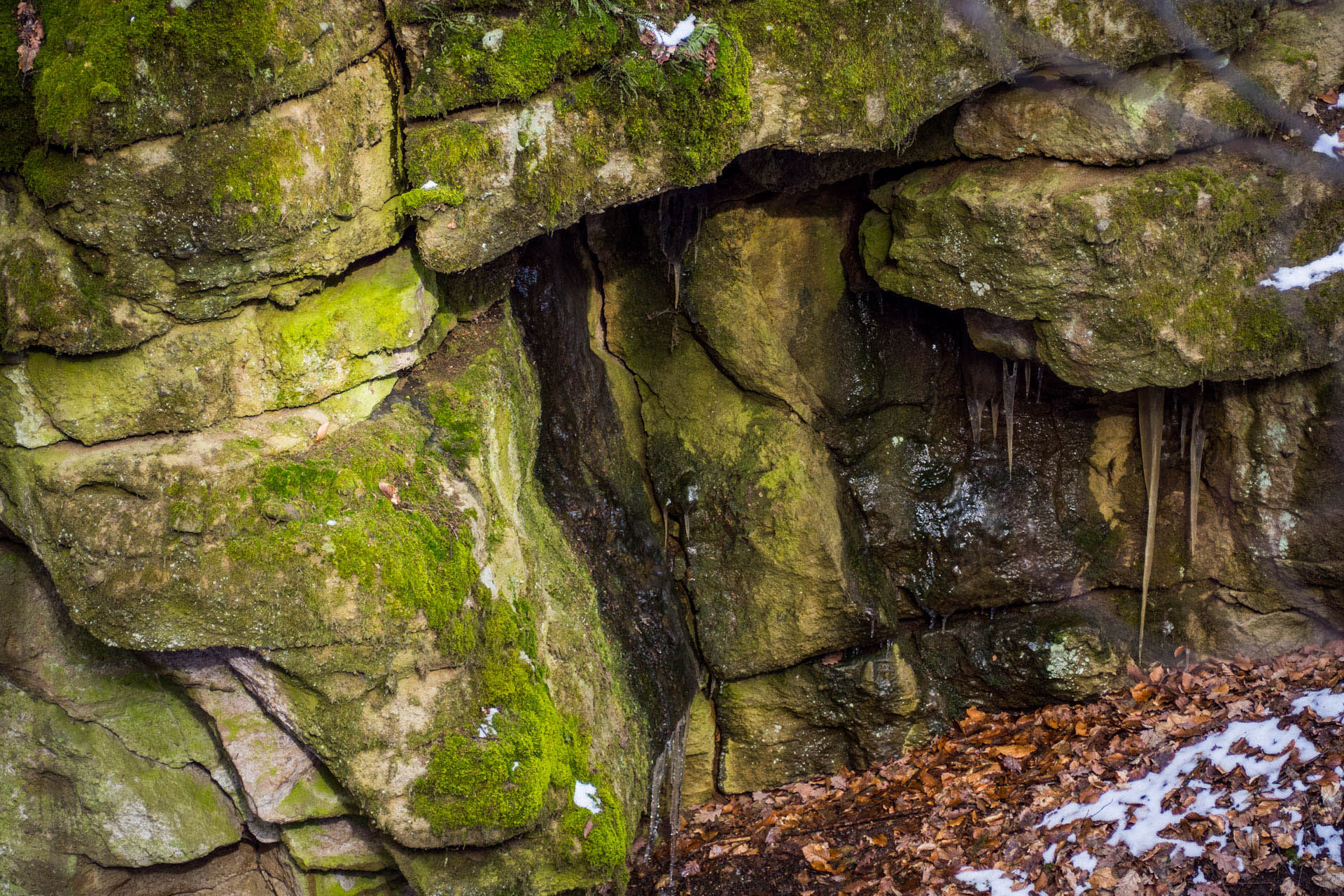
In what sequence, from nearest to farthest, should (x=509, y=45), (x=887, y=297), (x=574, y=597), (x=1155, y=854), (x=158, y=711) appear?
(x=509, y=45), (x=1155, y=854), (x=158, y=711), (x=574, y=597), (x=887, y=297)

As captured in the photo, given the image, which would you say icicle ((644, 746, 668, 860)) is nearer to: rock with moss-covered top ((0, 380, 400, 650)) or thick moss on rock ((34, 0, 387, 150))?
rock with moss-covered top ((0, 380, 400, 650))

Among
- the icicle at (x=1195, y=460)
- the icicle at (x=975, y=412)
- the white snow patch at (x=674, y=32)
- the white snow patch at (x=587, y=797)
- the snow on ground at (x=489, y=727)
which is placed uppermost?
the white snow patch at (x=674, y=32)

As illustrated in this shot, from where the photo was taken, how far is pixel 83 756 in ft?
18.1

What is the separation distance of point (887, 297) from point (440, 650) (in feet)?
15.2

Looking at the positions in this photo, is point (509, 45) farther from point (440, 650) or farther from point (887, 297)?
point (887, 297)

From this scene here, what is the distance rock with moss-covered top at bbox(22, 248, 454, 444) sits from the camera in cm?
444

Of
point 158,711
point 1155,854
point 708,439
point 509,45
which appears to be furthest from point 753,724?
point 509,45

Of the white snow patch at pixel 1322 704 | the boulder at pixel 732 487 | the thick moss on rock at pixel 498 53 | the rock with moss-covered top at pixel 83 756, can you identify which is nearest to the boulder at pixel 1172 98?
the boulder at pixel 732 487

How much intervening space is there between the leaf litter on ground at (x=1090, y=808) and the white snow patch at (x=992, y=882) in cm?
1

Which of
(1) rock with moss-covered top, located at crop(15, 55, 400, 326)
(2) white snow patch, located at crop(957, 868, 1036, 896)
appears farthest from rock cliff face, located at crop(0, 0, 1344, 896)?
(2) white snow patch, located at crop(957, 868, 1036, 896)

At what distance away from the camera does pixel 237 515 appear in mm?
4449

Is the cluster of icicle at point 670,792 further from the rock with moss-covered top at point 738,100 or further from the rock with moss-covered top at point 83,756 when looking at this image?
the rock with moss-covered top at point 738,100

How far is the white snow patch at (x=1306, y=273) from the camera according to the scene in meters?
6.19

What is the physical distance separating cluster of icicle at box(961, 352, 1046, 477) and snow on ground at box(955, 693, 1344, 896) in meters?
2.64
